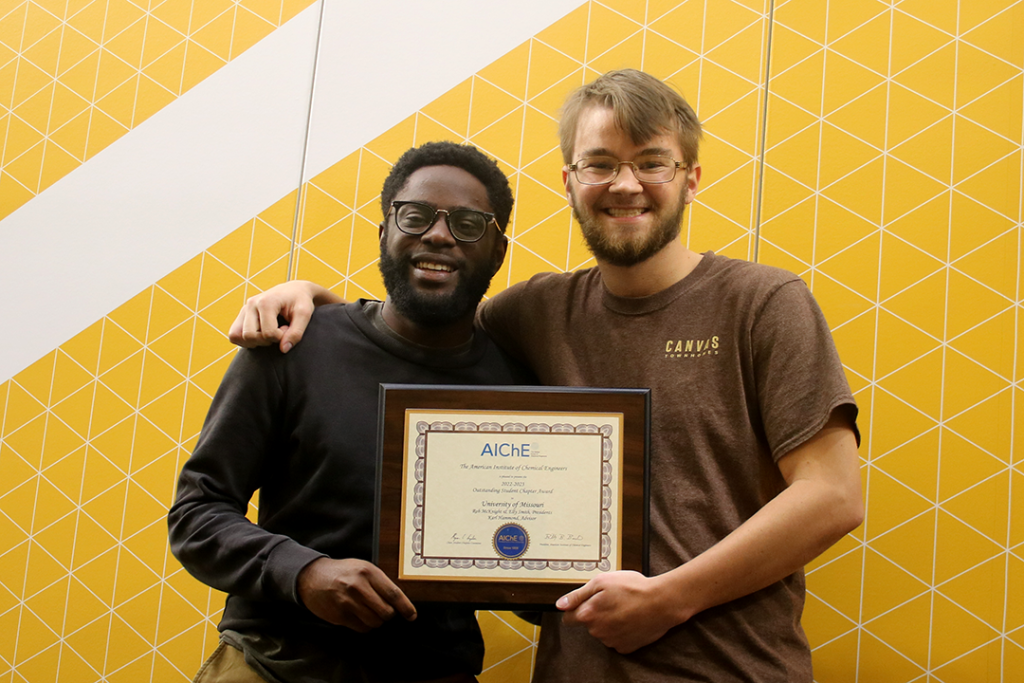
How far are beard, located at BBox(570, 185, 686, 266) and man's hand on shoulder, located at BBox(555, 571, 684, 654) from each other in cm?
69

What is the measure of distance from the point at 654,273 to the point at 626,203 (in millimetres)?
170

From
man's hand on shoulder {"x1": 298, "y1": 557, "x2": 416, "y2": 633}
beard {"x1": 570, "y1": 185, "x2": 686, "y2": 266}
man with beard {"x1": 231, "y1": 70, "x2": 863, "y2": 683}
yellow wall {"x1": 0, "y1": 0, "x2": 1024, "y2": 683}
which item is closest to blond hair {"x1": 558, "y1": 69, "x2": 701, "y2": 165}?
man with beard {"x1": 231, "y1": 70, "x2": 863, "y2": 683}

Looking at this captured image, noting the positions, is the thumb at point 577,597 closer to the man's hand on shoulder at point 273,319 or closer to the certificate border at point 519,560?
the certificate border at point 519,560

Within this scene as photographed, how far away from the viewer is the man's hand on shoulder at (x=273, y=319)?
6.00 feet

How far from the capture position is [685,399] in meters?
1.74

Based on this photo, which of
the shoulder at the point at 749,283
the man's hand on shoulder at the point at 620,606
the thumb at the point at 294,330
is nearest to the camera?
the man's hand on shoulder at the point at 620,606

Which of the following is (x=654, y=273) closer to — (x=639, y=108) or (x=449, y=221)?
(x=639, y=108)

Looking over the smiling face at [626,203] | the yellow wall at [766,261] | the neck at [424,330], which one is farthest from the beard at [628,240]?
the yellow wall at [766,261]

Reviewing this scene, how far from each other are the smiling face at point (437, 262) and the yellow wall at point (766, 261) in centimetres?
54

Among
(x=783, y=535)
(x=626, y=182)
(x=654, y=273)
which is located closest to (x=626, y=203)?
(x=626, y=182)

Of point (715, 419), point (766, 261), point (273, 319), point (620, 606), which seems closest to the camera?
point (620, 606)

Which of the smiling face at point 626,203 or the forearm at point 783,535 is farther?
the smiling face at point 626,203

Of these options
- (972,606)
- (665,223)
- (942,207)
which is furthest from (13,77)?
(972,606)

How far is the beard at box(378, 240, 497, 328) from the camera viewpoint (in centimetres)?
190
